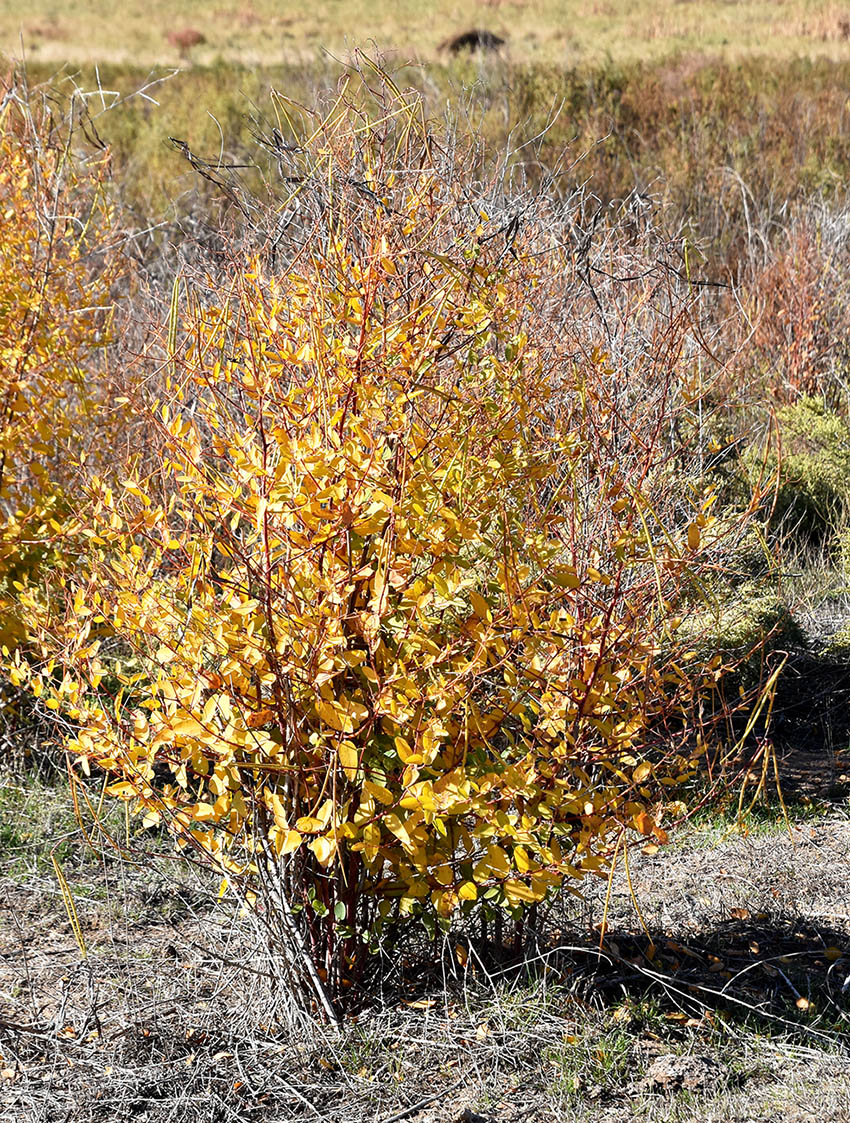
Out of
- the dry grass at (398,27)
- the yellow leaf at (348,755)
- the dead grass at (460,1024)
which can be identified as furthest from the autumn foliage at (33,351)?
the dry grass at (398,27)

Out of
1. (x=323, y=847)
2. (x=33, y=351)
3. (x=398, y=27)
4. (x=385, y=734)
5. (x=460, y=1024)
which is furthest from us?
(x=398, y=27)

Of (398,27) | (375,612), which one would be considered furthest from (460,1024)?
(398,27)

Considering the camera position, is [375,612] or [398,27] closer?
[375,612]

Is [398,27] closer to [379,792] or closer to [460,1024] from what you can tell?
[460,1024]

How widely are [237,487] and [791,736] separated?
2.87 metres

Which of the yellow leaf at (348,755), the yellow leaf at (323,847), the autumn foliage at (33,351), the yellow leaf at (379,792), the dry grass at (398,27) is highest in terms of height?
the dry grass at (398,27)

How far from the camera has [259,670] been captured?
2.07 metres

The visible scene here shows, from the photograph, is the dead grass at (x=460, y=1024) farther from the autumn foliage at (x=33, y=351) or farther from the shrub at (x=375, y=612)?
the autumn foliage at (x=33, y=351)

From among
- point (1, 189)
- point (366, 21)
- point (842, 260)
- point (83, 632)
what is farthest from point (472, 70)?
point (366, 21)

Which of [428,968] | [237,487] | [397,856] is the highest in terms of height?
[237,487]

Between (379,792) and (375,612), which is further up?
(375,612)

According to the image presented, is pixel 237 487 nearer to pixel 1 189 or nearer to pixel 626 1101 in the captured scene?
pixel 626 1101

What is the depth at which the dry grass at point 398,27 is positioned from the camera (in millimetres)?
21109

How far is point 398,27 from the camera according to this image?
29.8m
